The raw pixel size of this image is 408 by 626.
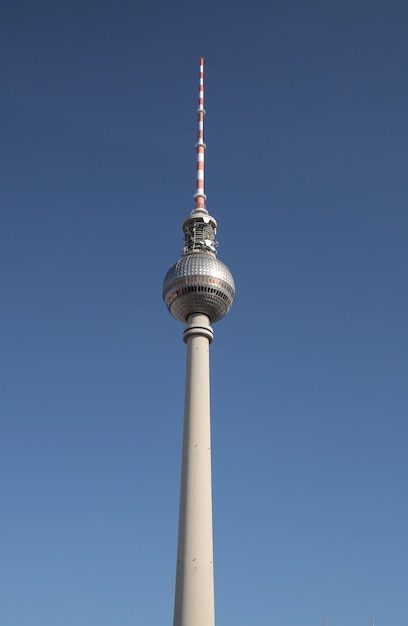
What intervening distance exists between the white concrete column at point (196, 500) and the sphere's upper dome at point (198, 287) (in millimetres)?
2474

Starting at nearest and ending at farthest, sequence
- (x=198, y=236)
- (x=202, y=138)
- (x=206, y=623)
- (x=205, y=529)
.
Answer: (x=206, y=623), (x=205, y=529), (x=198, y=236), (x=202, y=138)

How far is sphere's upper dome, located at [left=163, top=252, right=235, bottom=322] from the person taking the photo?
77.3 meters

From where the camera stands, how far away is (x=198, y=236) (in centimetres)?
8331

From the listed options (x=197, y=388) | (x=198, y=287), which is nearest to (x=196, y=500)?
(x=197, y=388)

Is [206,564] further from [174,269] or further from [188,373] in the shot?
[174,269]

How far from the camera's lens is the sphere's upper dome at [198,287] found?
77.3m

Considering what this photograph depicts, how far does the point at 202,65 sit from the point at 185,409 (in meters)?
48.1

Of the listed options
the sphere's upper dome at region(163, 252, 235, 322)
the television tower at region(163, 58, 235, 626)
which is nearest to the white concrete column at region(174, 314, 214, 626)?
the television tower at region(163, 58, 235, 626)

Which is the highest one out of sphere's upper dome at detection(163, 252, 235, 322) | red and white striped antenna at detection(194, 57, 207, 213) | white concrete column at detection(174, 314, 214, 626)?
red and white striped antenna at detection(194, 57, 207, 213)

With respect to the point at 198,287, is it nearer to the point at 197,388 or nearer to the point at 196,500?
the point at 197,388

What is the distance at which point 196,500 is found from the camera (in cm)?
6562

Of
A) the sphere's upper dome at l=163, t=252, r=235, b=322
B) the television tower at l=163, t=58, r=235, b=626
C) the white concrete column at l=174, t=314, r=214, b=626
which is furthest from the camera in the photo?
the sphere's upper dome at l=163, t=252, r=235, b=322

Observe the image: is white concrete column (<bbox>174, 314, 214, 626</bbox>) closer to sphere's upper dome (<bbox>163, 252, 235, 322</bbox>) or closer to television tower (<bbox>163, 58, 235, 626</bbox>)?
television tower (<bbox>163, 58, 235, 626</bbox>)

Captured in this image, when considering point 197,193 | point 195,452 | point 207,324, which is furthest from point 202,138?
point 195,452
